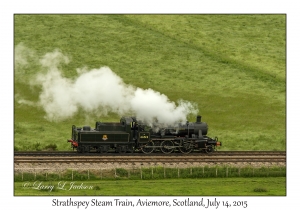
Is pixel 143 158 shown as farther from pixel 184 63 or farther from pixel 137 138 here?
pixel 184 63

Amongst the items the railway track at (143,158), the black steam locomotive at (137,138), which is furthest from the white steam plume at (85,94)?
the railway track at (143,158)

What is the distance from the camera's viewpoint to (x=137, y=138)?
155ft

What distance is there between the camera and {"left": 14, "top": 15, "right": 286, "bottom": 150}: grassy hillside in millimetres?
63938

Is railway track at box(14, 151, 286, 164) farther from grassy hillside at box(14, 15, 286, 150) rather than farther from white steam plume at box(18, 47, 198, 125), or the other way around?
grassy hillside at box(14, 15, 286, 150)

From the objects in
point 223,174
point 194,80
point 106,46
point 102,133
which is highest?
point 106,46

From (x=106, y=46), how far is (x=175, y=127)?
40482 mm

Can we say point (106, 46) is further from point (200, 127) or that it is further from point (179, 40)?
point (200, 127)

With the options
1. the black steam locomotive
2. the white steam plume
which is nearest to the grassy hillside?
the white steam plume

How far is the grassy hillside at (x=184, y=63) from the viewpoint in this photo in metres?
63.9

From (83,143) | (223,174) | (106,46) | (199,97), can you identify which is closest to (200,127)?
(223,174)

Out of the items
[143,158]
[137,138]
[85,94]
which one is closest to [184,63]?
[85,94]

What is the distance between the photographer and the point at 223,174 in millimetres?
43562

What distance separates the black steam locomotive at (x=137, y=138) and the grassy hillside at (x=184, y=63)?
33.1 feet

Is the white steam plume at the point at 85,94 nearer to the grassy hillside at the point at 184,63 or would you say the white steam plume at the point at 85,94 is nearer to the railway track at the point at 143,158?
the grassy hillside at the point at 184,63
